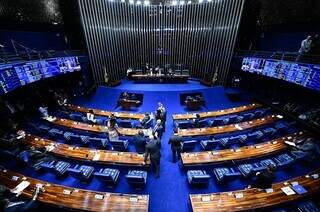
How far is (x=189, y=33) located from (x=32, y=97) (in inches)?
579

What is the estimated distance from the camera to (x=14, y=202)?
5.55 m

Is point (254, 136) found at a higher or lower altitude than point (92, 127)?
higher

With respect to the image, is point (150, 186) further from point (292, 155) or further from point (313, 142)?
point (313, 142)

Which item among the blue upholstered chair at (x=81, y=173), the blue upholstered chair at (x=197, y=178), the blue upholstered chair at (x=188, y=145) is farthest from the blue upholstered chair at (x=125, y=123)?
the blue upholstered chair at (x=197, y=178)

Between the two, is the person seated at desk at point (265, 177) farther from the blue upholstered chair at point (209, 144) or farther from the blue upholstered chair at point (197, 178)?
the blue upholstered chair at point (209, 144)

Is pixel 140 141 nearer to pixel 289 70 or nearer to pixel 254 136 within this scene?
pixel 254 136

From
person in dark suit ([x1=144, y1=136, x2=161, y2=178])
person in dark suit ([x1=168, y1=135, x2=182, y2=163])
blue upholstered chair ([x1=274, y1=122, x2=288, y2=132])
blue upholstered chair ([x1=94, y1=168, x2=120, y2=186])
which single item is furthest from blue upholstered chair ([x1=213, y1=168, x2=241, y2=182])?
blue upholstered chair ([x1=274, y1=122, x2=288, y2=132])

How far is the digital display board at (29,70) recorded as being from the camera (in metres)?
9.43

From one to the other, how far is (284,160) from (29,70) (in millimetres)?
13493

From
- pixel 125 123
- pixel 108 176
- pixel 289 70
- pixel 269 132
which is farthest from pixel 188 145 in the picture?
pixel 289 70

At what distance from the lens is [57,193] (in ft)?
20.4

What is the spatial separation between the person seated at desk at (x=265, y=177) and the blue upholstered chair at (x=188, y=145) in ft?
10.2

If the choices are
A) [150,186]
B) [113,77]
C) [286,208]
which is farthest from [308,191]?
[113,77]

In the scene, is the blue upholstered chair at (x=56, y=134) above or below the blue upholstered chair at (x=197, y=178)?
below
